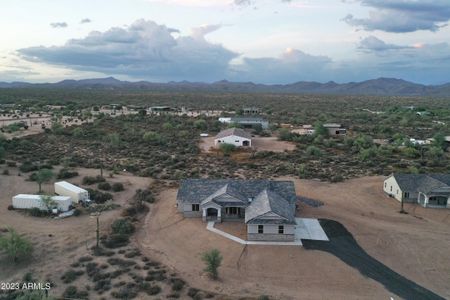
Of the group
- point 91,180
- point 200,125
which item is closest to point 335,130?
point 200,125

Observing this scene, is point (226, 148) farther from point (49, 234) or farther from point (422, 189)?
point (49, 234)

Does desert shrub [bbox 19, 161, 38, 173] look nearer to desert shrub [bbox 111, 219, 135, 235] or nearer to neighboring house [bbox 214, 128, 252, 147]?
desert shrub [bbox 111, 219, 135, 235]

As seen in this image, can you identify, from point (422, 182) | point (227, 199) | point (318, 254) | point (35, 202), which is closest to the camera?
point (318, 254)

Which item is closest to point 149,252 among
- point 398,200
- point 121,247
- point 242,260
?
point 121,247

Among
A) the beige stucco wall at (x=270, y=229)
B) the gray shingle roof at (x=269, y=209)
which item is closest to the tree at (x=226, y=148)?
the gray shingle roof at (x=269, y=209)

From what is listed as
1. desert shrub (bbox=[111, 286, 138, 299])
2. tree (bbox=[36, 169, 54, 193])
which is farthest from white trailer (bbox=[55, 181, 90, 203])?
desert shrub (bbox=[111, 286, 138, 299])
